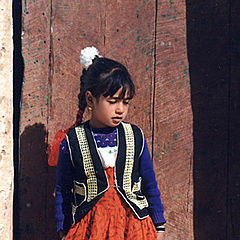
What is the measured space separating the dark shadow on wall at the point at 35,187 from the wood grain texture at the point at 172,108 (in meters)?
0.55

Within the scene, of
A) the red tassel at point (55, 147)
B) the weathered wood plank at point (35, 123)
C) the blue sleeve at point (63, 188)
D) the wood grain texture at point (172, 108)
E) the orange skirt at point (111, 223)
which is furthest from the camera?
the wood grain texture at point (172, 108)

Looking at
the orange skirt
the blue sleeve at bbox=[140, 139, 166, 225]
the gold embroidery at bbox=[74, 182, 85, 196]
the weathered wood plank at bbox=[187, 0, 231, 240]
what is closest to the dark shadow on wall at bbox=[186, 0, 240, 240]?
the weathered wood plank at bbox=[187, 0, 231, 240]

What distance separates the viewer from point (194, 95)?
2264mm

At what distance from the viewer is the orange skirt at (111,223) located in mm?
1717

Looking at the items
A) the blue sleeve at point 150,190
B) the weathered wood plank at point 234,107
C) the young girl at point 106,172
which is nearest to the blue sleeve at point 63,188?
the young girl at point 106,172

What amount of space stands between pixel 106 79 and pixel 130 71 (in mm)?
511

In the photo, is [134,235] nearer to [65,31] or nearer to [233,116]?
[233,116]

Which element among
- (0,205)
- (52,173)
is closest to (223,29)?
(52,173)

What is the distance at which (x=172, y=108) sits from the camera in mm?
2258

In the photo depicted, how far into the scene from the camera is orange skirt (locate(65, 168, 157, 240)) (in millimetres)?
1717

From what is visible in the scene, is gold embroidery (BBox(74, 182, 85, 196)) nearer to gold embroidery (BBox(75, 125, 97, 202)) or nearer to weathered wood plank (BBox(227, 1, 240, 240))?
gold embroidery (BBox(75, 125, 97, 202))

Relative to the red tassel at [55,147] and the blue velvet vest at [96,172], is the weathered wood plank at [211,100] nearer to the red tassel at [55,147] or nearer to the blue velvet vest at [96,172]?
the blue velvet vest at [96,172]

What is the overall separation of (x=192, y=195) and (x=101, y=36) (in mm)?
915

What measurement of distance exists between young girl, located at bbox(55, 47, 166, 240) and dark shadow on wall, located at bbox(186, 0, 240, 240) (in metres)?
0.50
